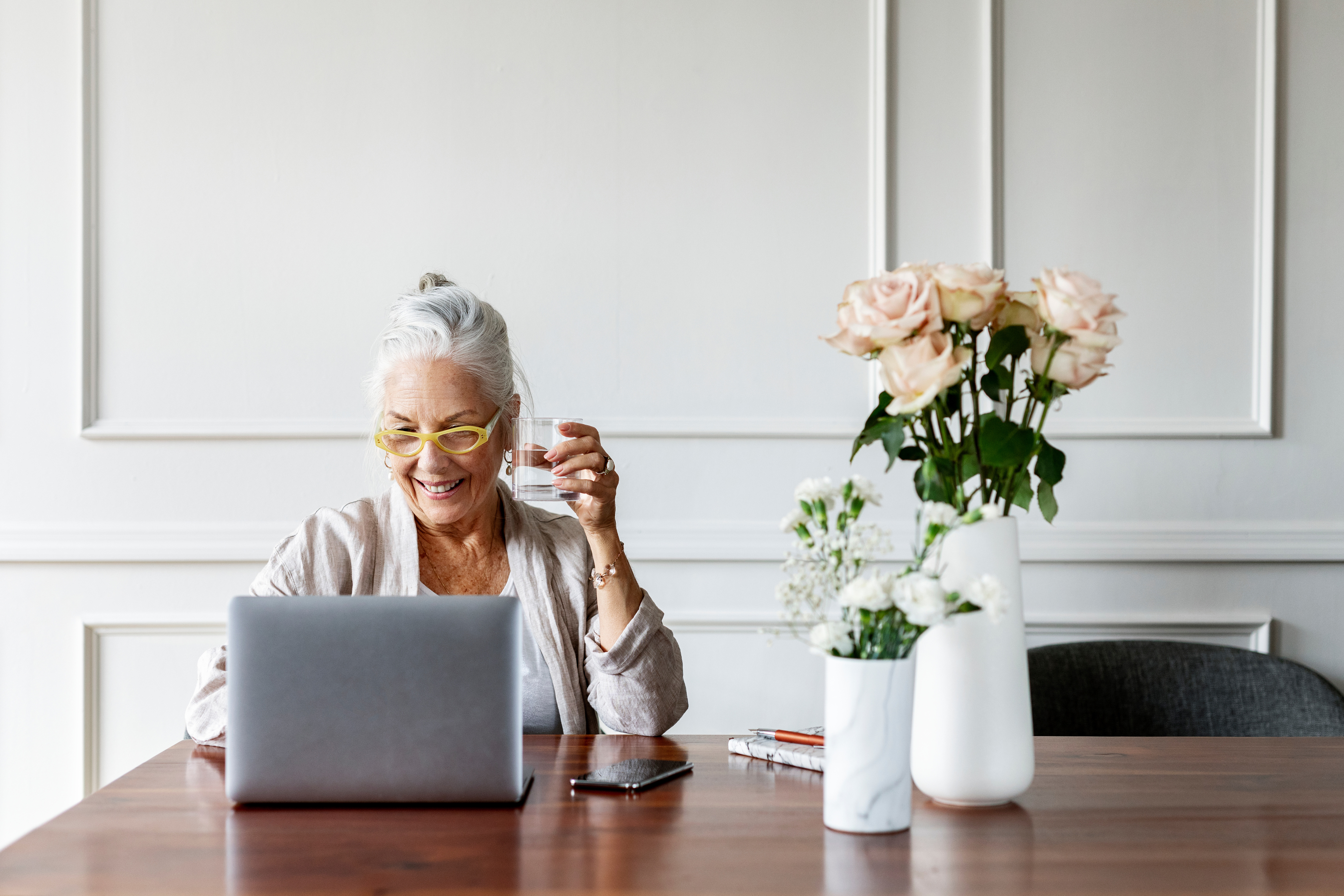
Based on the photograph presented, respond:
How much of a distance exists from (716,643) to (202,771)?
119 centimetres

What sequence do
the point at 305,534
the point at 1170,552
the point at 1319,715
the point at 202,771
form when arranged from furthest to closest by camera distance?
the point at 1170,552
the point at 1319,715
the point at 305,534
the point at 202,771

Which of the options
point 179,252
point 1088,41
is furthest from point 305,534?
point 1088,41

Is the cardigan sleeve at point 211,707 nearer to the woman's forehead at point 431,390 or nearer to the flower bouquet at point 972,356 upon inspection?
the woman's forehead at point 431,390

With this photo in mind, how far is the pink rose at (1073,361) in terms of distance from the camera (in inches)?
41.4

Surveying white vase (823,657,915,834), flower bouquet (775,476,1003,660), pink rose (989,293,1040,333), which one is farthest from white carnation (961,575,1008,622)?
pink rose (989,293,1040,333)

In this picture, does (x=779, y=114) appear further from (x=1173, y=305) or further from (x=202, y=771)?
(x=202, y=771)

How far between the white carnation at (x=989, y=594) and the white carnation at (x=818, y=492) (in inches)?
5.8

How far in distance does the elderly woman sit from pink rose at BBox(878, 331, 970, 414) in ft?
2.18

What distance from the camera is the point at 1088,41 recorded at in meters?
2.24

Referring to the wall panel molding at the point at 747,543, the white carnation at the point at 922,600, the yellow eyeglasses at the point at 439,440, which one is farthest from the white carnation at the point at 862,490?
the wall panel molding at the point at 747,543

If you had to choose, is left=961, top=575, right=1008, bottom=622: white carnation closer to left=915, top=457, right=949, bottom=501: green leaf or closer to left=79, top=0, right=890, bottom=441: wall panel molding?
left=915, top=457, right=949, bottom=501: green leaf

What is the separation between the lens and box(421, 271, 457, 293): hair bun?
188 centimetres

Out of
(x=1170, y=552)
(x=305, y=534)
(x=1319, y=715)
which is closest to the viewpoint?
(x=305, y=534)

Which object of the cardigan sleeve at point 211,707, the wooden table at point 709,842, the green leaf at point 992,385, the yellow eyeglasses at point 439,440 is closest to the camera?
the wooden table at point 709,842
